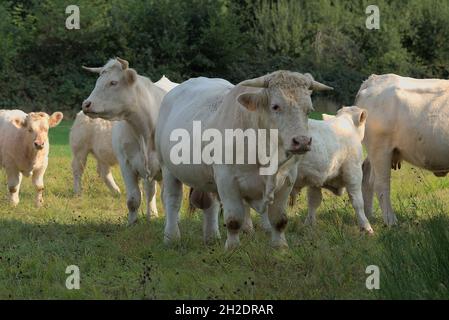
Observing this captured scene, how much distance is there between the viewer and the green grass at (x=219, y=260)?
644 cm

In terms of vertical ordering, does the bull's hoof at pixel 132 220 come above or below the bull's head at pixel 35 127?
below

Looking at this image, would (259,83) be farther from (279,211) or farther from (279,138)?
(279,211)

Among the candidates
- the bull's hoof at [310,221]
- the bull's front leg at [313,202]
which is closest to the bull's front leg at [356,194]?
the bull's front leg at [313,202]

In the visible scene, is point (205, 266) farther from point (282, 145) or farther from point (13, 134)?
point (13, 134)

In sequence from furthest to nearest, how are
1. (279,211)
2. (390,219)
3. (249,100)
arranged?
(390,219) → (279,211) → (249,100)

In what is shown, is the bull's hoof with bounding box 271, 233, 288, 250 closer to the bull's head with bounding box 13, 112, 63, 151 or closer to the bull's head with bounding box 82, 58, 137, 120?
the bull's head with bounding box 82, 58, 137, 120

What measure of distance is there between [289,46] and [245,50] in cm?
239

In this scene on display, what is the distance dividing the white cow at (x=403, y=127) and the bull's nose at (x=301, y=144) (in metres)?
3.61

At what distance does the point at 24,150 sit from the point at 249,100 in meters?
7.73

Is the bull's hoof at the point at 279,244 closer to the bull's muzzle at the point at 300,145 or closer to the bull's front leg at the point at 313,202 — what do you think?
the bull's muzzle at the point at 300,145

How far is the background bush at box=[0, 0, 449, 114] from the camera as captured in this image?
143ft

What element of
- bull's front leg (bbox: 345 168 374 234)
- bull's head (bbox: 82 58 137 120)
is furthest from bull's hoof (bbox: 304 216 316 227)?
bull's head (bbox: 82 58 137 120)

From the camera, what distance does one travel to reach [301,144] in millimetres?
7383

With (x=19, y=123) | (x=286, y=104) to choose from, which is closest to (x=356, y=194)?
(x=286, y=104)
